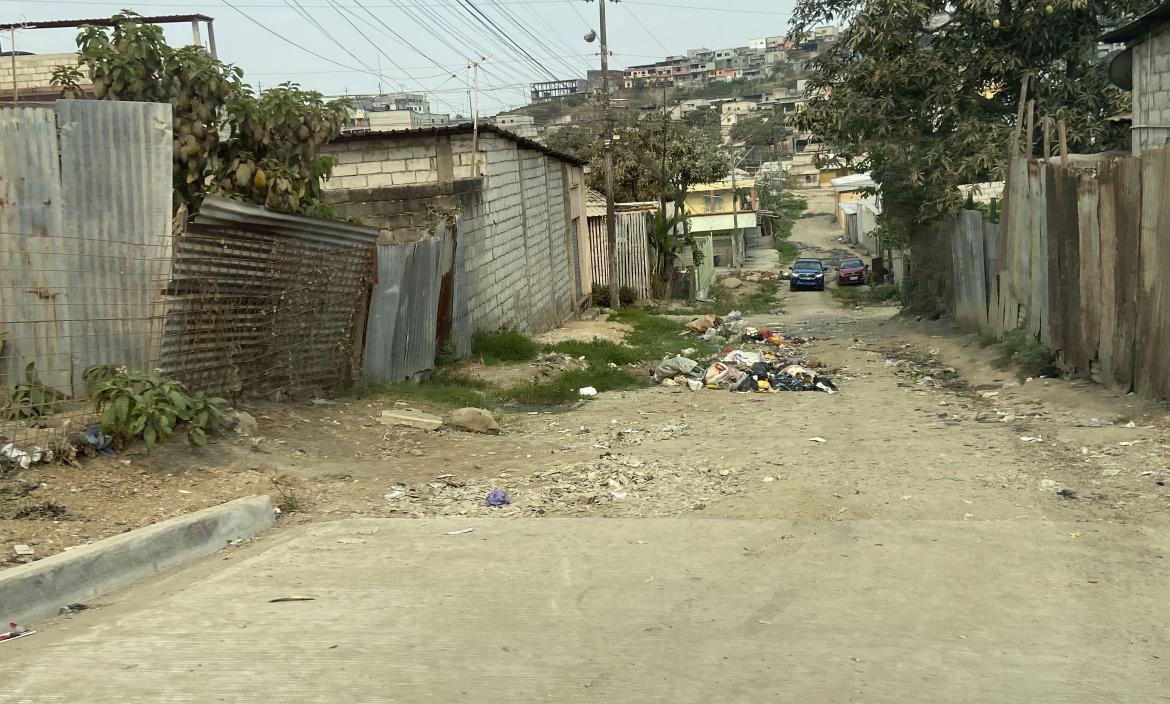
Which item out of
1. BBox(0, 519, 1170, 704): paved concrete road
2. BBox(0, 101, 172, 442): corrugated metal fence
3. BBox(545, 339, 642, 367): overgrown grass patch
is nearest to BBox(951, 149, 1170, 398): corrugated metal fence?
BBox(0, 519, 1170, 704): paved concrete road

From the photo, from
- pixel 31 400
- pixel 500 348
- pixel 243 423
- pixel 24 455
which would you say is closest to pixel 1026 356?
pixel 500 348

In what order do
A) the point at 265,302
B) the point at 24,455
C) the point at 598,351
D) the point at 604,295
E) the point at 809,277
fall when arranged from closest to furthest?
the point at 24,455, the point at 265,302, the point at 598,351, the point at 604,295, the point at 809,277

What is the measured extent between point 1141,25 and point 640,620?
11715 millimetres

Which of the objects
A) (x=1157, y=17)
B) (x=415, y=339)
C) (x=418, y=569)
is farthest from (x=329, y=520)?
(x=1157, y=17)

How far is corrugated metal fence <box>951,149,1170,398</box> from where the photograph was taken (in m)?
8.67

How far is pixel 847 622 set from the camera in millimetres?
4555

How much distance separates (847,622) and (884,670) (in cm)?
55

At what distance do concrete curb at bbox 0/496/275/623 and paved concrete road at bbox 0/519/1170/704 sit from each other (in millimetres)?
147

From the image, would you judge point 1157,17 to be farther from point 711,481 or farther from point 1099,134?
point 711,481

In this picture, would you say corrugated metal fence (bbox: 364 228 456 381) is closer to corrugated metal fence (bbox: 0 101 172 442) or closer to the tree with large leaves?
corrugated metal fence (bbox: 0 101 172 442)

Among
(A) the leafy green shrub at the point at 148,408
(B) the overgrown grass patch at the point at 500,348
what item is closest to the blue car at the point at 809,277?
(B) the overgrown grass patch at the point at 500,348

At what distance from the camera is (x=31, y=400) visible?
23.5ft

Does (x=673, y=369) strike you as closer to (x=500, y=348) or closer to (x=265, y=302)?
(x=500, y=348)

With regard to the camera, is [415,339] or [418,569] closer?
[418,569]
